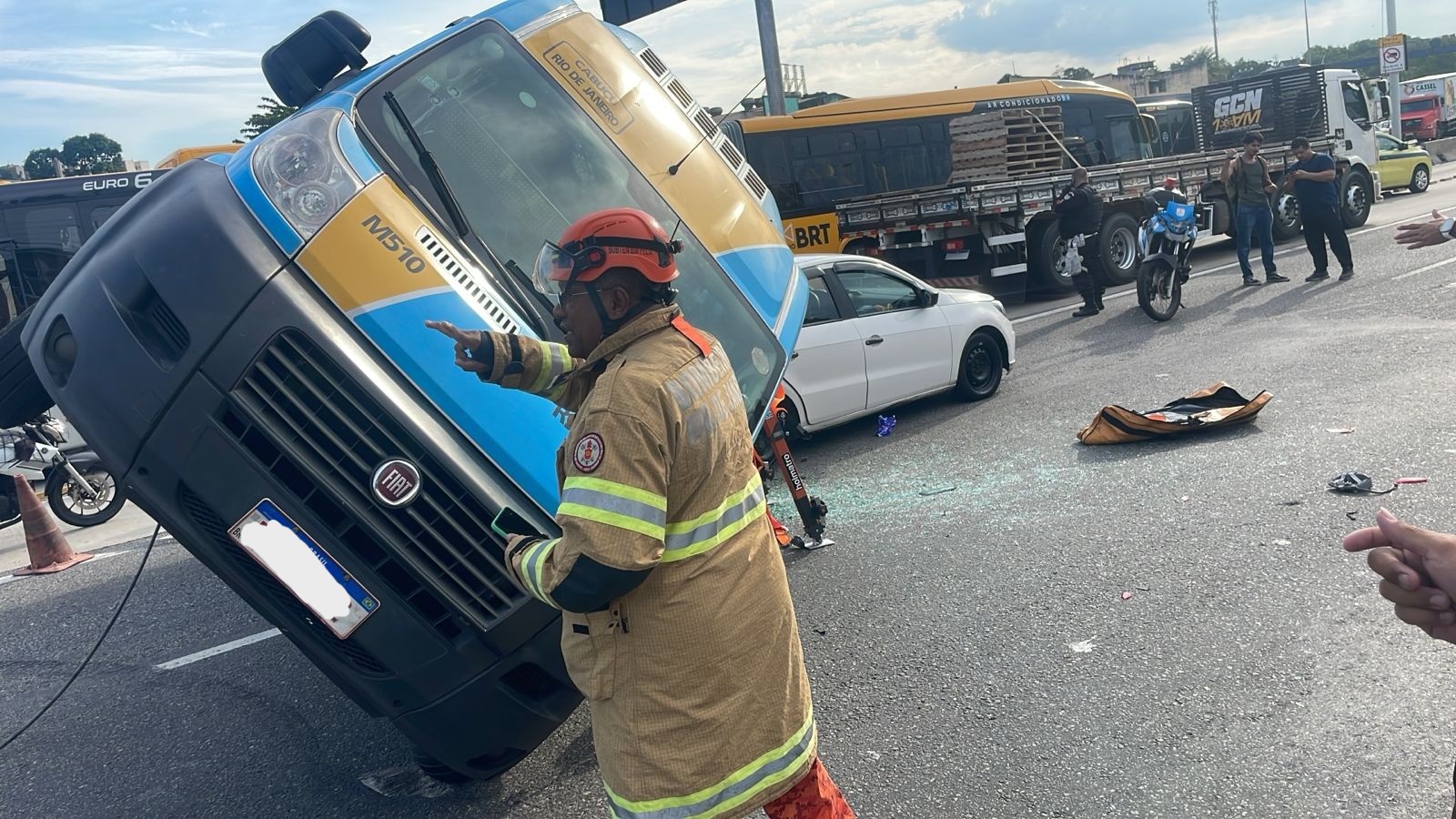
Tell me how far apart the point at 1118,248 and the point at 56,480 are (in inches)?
541

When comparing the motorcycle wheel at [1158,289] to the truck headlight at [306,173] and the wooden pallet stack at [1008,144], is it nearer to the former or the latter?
the wooden pallet stack at [1008,144]

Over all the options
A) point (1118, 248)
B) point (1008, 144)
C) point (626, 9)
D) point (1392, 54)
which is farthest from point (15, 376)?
point (1392, 54)

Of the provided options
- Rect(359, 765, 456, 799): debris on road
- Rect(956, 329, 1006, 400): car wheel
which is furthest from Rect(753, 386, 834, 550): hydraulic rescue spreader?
Rect(956, 329, 1006, 400): car wheel

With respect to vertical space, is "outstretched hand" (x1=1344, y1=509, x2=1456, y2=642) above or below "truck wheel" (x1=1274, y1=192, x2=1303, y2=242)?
above

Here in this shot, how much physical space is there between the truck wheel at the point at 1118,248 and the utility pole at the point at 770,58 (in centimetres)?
606

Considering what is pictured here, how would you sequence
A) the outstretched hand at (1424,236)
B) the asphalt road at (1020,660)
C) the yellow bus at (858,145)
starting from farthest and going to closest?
the yellow bus at (858,145)
the outstretched hand at (1424,236)
the asphalt road at (1020,660)

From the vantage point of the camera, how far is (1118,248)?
15.7 m

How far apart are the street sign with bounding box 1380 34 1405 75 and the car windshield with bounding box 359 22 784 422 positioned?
3538 cm

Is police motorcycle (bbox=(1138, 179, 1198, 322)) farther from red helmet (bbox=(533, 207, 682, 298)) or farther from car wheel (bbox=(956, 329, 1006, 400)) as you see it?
red helmet (bbox=(533, 207, 682, 298))

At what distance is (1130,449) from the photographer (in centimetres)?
695

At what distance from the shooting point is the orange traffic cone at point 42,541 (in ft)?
23.4

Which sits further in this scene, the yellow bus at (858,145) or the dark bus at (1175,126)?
the dark bus at (1175,126)

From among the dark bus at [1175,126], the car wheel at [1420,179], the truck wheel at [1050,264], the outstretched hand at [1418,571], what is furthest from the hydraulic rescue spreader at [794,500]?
the car wheel at [1420,179]

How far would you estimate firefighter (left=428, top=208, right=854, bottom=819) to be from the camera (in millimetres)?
2104
